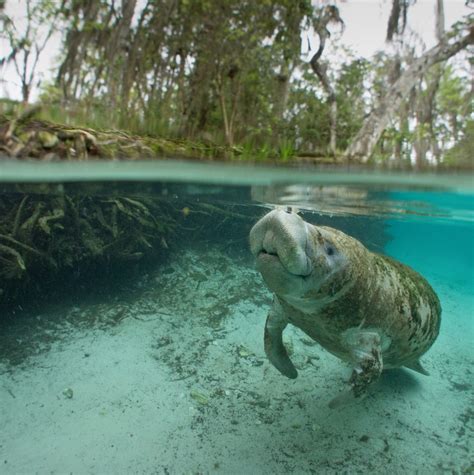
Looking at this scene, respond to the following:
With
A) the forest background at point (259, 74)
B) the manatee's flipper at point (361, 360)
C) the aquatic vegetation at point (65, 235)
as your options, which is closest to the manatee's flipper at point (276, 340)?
the manatee's flipper at point (361, 360)

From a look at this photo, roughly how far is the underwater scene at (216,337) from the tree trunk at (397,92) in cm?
108

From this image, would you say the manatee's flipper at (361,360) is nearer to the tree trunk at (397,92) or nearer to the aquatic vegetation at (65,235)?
the tree trunk at (397,92)

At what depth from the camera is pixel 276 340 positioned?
12.8 feet

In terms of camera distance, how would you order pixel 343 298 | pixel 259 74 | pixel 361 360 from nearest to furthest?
pixel 343 298 → pixel 361 360 → pixel 259 74

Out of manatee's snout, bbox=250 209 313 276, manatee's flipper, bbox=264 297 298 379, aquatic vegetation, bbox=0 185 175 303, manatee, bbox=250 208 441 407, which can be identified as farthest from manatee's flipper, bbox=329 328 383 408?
aquatic vegetation, bbox=0 185 175 303

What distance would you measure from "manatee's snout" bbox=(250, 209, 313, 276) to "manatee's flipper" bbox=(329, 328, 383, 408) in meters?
1.03

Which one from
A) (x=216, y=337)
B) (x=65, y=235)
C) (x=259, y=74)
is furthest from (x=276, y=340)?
(x=65, y=235)

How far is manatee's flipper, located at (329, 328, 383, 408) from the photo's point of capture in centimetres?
329

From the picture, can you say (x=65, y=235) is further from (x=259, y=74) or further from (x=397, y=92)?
(x=397, y=92)

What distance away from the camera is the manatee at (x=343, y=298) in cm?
266

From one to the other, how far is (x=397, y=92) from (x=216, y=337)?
4.34 m

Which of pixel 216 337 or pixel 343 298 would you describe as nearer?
pixel 343 298

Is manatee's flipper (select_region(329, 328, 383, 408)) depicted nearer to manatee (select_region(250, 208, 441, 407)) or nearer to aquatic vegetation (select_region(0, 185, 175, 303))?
manatee (select_region(250, 208, 441, 407))

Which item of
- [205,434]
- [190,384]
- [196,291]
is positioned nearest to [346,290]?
[205,434]
